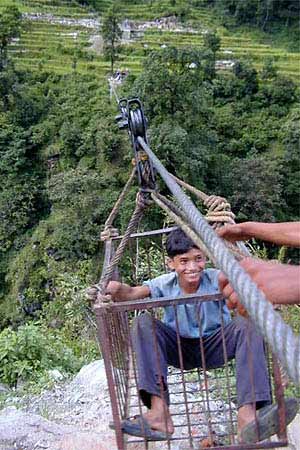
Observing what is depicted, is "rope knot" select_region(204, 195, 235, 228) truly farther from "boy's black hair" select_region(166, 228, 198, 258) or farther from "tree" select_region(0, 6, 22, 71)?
"tree" select_region(0, 6, 22, 71)

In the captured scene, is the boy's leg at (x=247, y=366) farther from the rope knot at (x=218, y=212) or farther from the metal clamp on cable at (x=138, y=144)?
the metal clamp on cable at (x=138, y=144)

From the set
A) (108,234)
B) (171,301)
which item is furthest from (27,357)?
(171,301)

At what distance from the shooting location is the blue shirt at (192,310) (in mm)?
1598

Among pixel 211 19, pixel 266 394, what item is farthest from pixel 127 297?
pixel 211 19

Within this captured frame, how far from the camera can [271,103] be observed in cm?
1634

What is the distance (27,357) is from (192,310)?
124cm

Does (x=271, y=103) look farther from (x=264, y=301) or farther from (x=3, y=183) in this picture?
(x=264, y=301)

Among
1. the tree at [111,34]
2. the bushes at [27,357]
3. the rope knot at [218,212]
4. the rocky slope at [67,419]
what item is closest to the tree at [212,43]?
the tree at [111,34]

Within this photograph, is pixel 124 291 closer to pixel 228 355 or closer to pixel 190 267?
pixel 190 267

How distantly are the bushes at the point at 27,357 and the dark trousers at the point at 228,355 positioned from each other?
1134 millimetres

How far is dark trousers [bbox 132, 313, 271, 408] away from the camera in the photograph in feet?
4.62

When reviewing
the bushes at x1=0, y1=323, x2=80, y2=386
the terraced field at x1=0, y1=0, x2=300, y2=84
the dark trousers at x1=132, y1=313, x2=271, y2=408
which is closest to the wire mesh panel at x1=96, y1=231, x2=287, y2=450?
the dark trousers at x1=132, y1=313, x2=271, y2=408

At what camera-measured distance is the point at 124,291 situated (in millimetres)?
1584

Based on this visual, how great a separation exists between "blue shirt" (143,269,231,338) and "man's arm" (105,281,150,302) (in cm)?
3
